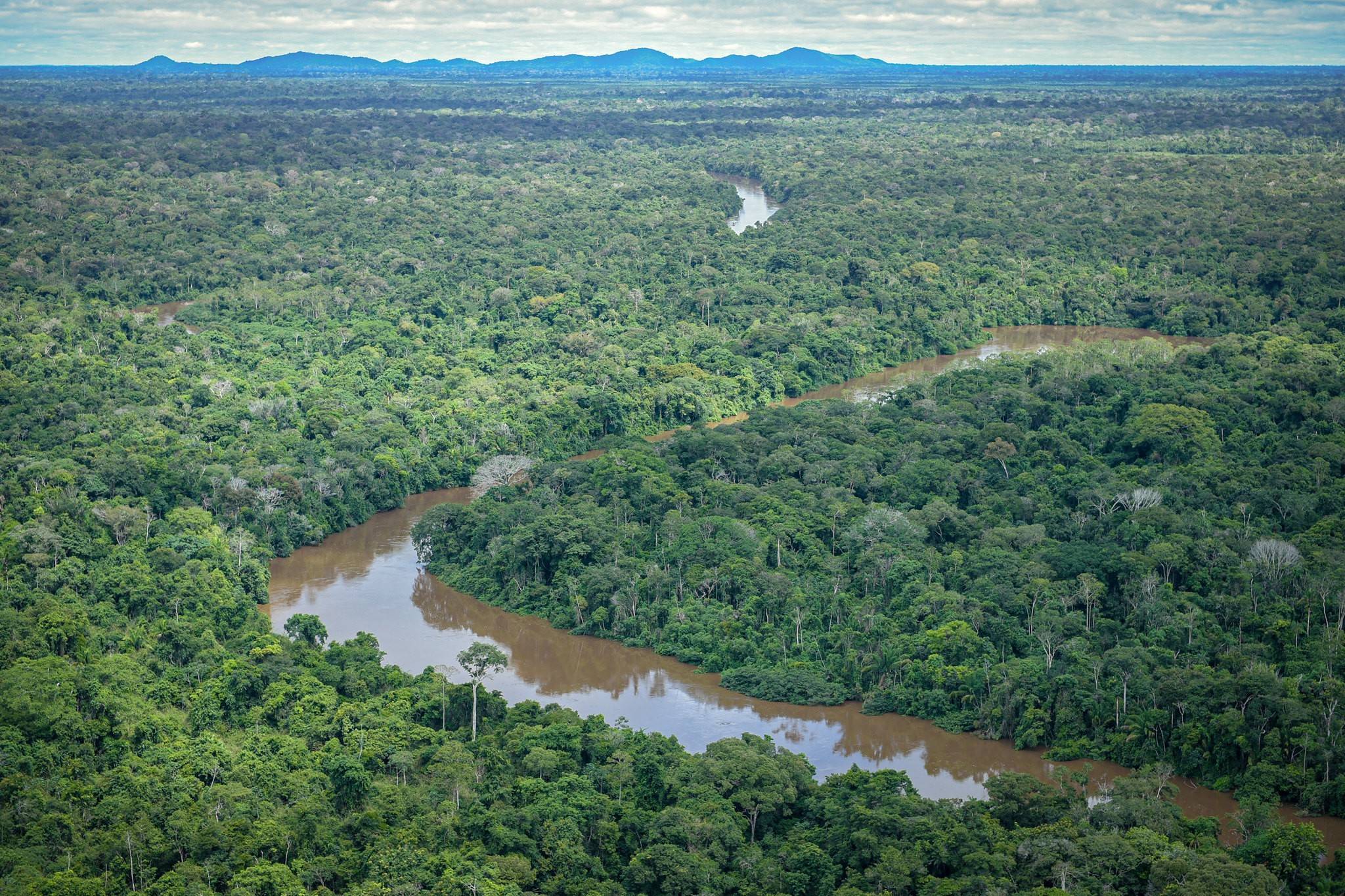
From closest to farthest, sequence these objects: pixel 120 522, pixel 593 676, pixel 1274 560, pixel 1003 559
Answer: pixel 1274 560 → pixel 593 676 → pixel 1003 559 → pixel 120 522

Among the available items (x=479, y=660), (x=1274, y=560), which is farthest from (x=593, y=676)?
(x=1274, y=560)

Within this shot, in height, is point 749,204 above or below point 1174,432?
above

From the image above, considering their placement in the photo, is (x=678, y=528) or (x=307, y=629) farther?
(x=678, y=528)

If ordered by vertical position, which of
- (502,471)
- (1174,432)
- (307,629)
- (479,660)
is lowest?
(307,629)

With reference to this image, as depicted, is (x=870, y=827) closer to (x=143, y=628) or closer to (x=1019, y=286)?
(x=143, y=628)

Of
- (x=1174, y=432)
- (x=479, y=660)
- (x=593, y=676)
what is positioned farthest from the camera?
(x=1174, y=432)

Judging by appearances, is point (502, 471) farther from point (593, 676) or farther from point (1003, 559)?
point (1003, 559)

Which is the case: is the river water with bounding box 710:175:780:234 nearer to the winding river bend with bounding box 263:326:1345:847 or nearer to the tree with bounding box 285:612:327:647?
the winding river bend with bounding box 263:326:1345:847
